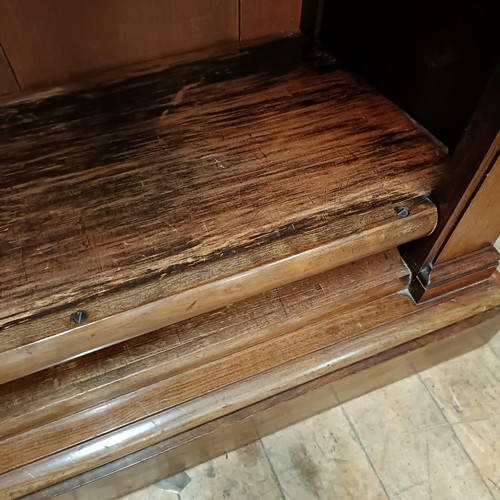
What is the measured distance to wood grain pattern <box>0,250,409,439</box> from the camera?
567 millimetres

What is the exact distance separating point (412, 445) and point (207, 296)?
49 centimetres

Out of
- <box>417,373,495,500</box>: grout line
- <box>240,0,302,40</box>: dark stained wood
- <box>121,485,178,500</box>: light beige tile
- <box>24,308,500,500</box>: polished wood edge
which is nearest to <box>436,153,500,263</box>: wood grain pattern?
<box>24,308,500,500</box>: polished wood edge

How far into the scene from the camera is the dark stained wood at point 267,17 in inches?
28.5

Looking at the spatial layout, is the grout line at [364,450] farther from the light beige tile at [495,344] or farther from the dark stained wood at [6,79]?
the dark stained wood at [6,79]

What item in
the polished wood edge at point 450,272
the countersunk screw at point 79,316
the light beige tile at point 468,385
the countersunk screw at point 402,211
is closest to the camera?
the countersunk screw at point 79,316

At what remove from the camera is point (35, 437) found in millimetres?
585

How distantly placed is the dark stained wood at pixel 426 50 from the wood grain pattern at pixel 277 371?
0.25 m

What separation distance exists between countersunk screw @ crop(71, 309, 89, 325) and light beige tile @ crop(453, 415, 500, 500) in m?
0.64

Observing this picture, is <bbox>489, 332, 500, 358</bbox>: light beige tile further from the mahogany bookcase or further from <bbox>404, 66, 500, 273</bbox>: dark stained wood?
<bbox>404, 66, 500, 273</bbox>: dark stained wood

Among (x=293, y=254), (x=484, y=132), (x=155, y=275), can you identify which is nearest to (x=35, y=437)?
(x=155, y=275)

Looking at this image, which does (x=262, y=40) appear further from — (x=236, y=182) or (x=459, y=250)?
(x=459, y=250)

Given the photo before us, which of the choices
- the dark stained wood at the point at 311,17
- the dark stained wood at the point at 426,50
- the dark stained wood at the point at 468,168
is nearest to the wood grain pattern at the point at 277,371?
the dark stained wood at the point at 468,168

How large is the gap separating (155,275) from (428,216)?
0.33 m

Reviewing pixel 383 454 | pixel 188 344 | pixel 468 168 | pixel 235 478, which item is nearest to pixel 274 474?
pixel 235 478
